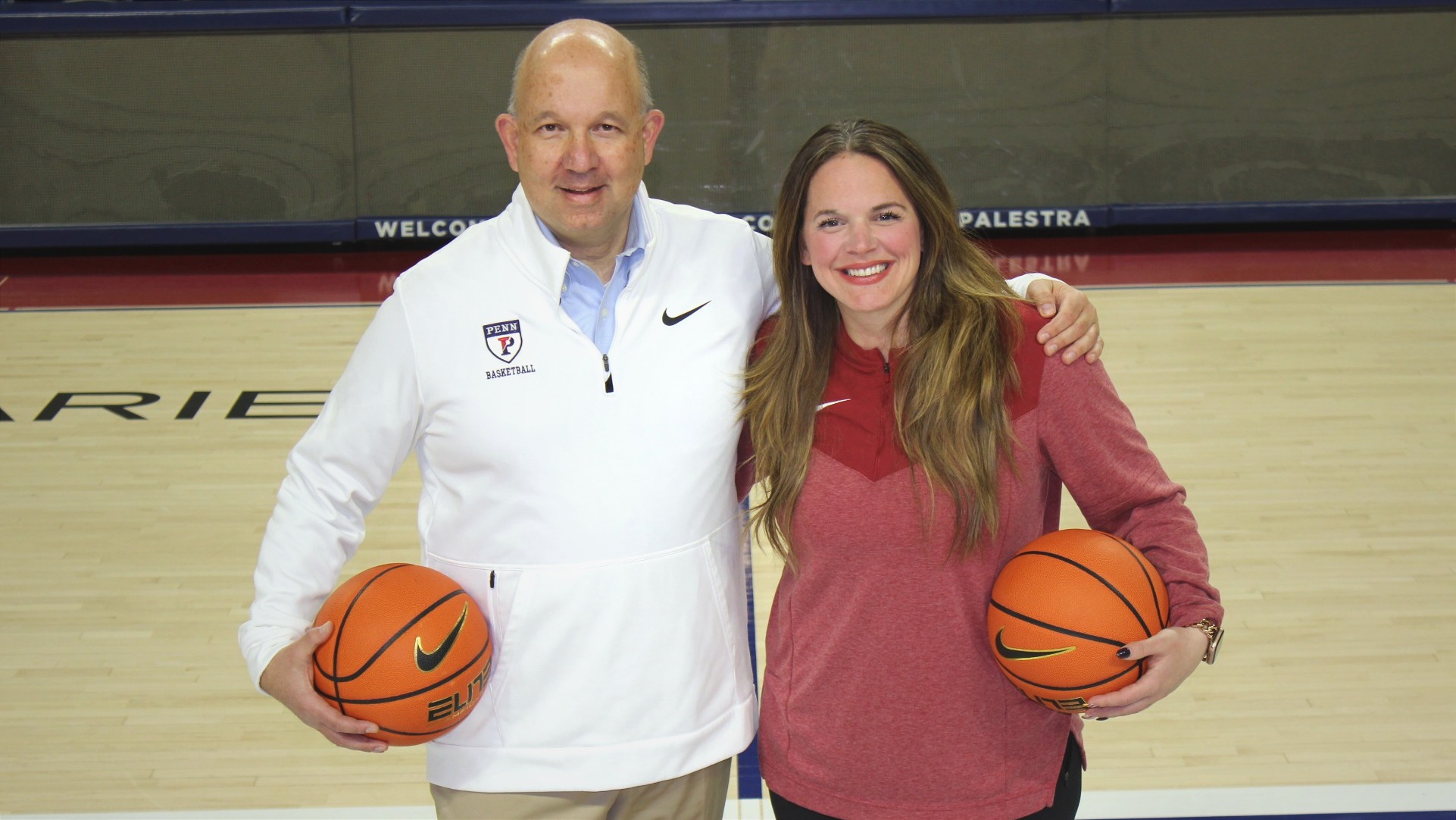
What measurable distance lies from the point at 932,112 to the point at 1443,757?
556 cm

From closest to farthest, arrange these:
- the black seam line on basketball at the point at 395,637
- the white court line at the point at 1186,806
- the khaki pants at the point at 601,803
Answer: the black seam line on basketball at the point at 395,637 → the khaki pants at the point at 601,803 → the white court line at the point at 1186,806

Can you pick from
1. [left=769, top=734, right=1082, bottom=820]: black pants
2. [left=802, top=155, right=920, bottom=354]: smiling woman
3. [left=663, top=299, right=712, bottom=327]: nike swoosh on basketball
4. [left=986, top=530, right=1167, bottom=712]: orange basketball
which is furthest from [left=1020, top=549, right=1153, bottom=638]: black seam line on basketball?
[left=663, top=299, right=712, bottom=327]: nike swoosh on basketball

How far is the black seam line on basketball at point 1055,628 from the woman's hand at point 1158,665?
3cm

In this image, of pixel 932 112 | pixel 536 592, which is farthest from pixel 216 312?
pixel 536 592

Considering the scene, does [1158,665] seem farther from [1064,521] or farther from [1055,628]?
[1064,521]

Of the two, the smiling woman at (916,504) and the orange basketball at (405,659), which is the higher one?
the smiling woman at (916,504)

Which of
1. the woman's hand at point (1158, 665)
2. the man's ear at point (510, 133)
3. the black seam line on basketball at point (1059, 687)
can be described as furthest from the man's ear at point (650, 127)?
the woman's hand at point (1158, 665)

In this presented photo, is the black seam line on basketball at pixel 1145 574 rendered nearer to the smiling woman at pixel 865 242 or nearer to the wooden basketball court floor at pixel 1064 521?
the smiling woman at pixel 865 242

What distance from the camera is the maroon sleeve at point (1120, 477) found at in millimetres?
2154

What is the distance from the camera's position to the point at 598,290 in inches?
93.0

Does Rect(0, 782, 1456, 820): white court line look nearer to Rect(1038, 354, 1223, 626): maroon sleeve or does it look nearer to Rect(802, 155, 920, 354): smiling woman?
Rect(1038, 354, 1223, 626): maroon sleeve

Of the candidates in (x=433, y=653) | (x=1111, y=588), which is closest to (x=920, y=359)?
(x=1111, y=588)

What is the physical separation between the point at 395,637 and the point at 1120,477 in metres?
1.15

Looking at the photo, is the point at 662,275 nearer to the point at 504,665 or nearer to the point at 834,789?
the point at 504,665
